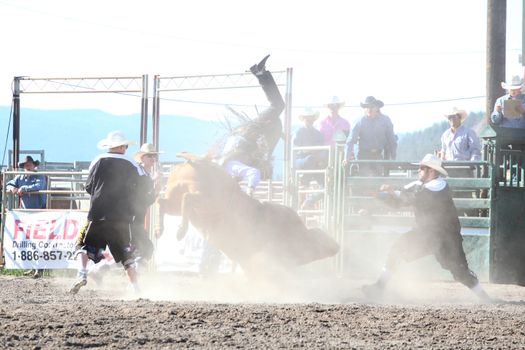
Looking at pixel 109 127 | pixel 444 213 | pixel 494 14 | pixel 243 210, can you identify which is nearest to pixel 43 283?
pixel 243 210

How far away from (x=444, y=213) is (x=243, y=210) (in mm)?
2198

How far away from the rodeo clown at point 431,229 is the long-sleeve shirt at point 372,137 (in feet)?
10.2

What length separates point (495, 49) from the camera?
14812 millimetres

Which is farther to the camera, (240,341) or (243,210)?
(243,210)

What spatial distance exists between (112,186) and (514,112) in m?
5.73

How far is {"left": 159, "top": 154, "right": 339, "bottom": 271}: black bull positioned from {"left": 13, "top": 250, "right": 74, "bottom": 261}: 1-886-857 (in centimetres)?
457

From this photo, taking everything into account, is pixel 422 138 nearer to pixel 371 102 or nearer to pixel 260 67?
pixel 371 102

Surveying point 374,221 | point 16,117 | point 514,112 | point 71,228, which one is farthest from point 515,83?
point 16,117

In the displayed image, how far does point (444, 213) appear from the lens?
A: 374 inches

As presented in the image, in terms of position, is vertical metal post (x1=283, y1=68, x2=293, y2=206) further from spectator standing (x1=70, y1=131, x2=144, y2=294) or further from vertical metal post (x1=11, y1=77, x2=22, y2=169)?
vertical metal post (x1=11, y1=77, x2=22, y2=169)

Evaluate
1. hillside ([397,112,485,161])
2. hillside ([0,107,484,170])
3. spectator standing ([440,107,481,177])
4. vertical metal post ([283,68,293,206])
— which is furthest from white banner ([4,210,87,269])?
hillside ([397,112,485,161])

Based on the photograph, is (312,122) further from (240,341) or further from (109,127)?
(109,127)

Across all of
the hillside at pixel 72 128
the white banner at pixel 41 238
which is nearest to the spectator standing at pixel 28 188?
the white banner at pixel 41 238

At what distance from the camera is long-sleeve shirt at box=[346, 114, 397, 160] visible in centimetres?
1265
